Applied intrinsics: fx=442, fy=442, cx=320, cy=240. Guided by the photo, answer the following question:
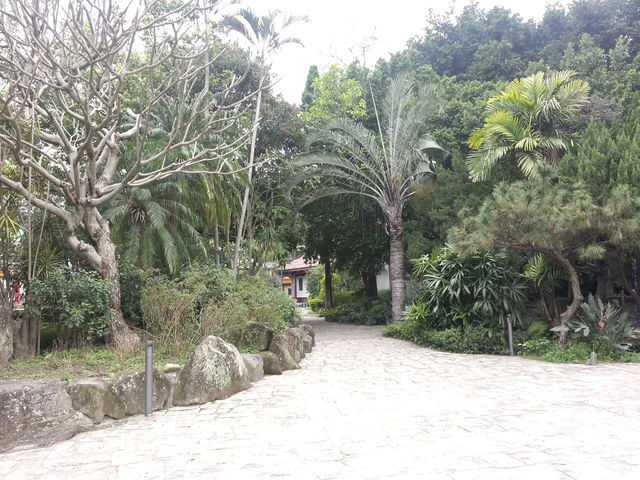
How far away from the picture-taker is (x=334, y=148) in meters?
15.2

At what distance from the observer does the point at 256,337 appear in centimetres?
840

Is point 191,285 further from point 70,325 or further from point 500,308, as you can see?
point 500,308

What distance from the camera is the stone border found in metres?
4.37

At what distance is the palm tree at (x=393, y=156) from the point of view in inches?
547

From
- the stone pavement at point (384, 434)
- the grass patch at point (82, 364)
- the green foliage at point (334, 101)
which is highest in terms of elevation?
the green foliage at point (334, 101)

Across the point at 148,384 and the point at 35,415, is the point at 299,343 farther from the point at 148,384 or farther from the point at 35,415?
the point at 35,415

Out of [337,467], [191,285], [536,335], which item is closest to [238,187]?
[191,285]

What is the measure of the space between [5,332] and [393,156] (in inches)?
434

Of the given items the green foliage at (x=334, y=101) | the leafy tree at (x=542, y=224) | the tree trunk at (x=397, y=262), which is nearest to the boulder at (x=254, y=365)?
the leafy tree at (x=542, y=224)

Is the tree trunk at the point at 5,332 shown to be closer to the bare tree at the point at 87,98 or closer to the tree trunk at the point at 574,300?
the bare tree at the point at 87,98

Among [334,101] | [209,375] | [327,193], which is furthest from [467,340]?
[334,101]

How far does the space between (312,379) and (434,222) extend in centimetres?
819

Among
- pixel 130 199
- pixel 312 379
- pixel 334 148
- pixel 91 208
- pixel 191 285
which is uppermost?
pixel 334 148

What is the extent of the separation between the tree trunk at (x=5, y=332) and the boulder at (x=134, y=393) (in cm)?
200
